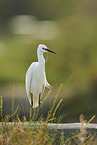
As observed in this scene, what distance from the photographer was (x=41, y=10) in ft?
69.0

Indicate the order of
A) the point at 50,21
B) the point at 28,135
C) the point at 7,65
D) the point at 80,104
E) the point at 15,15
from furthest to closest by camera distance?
the point at 15,15 → the point at 50,21 → the point at 7,65 → the point at 80,104 → the point at 28,135

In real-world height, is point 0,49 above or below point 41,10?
below

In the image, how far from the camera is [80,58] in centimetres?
912

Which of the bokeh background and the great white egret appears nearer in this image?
the great white egret

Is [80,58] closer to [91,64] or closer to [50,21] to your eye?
[91,64]

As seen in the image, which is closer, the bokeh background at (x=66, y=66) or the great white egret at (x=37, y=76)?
the great white egret at (x=37, y=76)

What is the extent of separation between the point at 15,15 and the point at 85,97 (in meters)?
13.6

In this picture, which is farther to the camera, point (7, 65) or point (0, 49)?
point (0, 49)

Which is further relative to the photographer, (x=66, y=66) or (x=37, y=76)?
(x=66, y=66)

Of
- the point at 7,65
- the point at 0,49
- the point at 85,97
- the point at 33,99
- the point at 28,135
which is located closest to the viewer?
the point at 28,135

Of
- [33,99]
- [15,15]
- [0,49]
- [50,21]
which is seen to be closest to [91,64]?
[0,49]

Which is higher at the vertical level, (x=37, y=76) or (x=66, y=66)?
(x=66, y=66)

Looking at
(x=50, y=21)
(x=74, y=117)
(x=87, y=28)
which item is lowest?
(x=74, y=117)

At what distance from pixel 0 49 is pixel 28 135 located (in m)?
9.08
